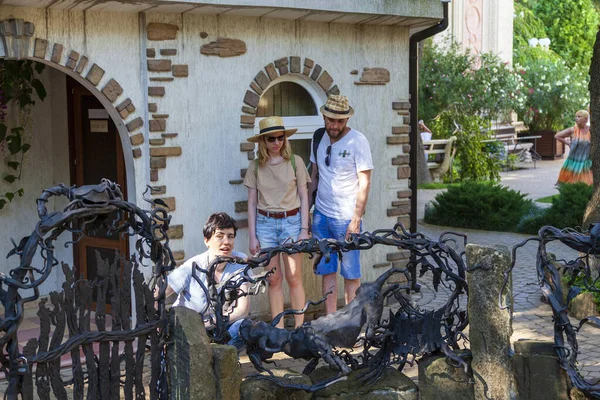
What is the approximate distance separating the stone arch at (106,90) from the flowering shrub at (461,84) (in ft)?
47.1

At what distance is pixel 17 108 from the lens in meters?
8.43

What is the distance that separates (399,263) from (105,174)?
113 inches

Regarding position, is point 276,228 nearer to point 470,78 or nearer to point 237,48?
point 237,48

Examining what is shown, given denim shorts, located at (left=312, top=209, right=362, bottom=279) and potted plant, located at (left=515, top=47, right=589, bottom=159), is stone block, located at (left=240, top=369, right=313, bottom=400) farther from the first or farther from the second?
potted plant, located at (left=515, top=47, right=589, bottom=159)

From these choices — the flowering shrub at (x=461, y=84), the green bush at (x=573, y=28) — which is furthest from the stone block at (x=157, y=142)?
the green bush at (x=573, y=28)

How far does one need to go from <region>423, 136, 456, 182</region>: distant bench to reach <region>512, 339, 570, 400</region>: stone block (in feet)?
46.8

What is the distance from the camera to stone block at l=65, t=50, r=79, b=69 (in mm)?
6945

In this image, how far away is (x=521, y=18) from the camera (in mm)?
34500

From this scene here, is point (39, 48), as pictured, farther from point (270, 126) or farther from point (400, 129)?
point (400, 129)

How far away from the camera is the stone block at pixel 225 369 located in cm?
444

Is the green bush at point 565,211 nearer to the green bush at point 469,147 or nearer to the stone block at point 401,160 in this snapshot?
the stone block at point 401,160

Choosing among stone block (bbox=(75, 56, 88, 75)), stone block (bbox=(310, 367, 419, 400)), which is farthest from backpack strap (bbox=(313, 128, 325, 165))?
stone block (bbox=(310, 367, 419, 400))

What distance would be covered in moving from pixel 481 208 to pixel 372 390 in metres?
9.16

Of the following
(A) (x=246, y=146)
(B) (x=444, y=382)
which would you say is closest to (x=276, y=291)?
(A) (x=246, y=146)
